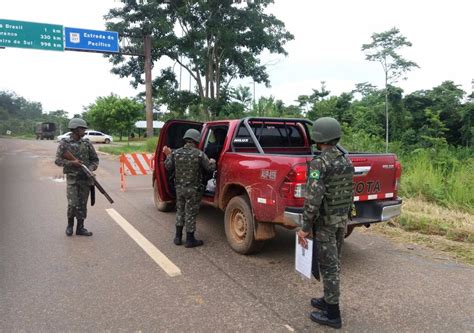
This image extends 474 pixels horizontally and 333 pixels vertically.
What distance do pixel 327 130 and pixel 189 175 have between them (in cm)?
226

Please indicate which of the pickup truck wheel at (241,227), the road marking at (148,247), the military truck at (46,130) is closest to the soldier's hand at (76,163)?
the road marking at (148,247)

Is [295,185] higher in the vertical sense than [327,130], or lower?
lower

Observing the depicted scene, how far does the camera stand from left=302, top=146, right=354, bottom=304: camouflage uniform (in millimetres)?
2740

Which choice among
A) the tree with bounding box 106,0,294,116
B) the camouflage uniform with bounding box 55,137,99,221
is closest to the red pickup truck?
the camouflage uniform with bounding box 55,137,99,221

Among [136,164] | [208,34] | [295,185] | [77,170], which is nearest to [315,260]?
[295,185]

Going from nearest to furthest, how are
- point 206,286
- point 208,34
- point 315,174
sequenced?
point 315,174
point 206,286
point 208,34

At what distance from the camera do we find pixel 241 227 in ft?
14.8

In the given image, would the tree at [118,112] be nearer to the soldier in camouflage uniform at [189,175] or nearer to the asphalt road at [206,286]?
the asphalt road at [206,286]

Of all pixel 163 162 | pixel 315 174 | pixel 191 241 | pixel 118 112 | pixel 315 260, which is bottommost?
pixel 191 241

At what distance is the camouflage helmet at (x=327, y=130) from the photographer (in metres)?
2.81

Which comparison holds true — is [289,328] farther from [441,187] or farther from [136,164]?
[136,164]

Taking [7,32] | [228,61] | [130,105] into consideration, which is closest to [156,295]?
[228,61]

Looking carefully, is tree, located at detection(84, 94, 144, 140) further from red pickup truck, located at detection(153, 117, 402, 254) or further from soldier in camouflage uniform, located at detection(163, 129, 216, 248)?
soldier in camouflage uniform, located at detection(163, 129, 216, 248)

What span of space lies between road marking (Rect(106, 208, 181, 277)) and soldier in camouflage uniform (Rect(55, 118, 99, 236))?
0.62 metres
